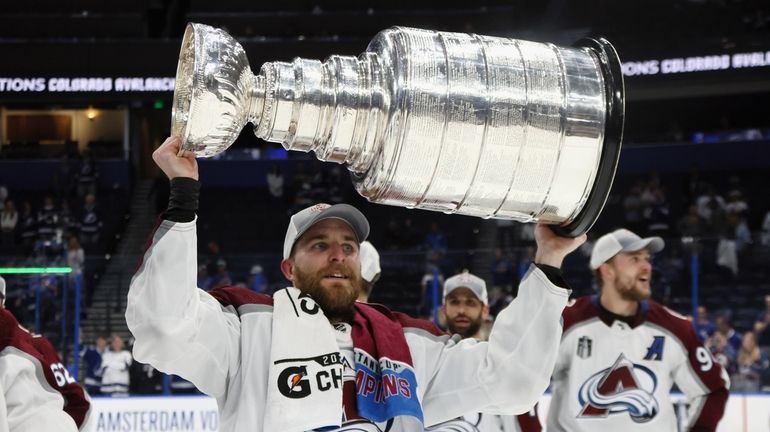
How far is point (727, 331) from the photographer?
→ 7918 mm

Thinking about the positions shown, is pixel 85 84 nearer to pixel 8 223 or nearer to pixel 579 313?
pixel 8 223

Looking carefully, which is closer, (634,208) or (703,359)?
(703,359)

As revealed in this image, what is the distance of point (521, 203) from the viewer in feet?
6.02

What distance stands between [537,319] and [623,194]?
44.9ft

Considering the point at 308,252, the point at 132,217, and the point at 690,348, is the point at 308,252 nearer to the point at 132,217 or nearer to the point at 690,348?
the point at 690,348

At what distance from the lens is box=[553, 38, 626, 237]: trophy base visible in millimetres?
1805

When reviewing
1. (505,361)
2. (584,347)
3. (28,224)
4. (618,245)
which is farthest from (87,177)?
(505,361)

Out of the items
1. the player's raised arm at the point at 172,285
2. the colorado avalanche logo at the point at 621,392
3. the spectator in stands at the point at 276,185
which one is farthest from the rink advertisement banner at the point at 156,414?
the spectator in stands at the point at 276,185

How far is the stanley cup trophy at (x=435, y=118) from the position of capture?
176cm

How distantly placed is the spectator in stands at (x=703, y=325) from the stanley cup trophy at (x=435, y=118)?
646 cm

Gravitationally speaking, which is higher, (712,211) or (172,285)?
(172,285)

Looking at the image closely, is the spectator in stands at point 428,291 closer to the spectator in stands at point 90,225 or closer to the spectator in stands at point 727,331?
the spectator in stands at point 727,331

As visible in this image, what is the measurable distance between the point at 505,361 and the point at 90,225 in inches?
531

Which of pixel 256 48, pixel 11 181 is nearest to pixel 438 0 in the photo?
pixel 256 48
